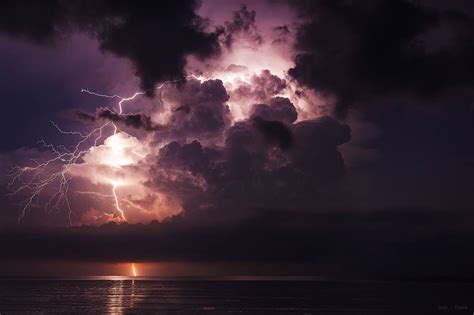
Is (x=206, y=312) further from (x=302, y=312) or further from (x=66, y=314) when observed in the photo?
(x=66, y=314)

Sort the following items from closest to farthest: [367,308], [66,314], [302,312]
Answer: [66,314]
[302,312]
[367,308]

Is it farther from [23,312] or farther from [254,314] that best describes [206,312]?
[23,312]

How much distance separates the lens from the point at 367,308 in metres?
98.9

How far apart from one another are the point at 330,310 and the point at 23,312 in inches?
1924

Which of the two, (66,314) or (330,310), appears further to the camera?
(330,310)

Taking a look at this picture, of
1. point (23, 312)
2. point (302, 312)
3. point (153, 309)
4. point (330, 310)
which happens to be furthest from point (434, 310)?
point (23, 312)

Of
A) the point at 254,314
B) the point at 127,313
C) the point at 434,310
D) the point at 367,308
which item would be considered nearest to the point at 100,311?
the point at 127,313

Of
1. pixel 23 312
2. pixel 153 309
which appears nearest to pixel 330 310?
pixel 153 309

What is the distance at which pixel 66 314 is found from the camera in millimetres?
85250

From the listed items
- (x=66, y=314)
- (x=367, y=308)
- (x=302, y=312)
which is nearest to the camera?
(x=66, y=314)

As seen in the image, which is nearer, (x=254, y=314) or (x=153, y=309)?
(x=254, y=314)

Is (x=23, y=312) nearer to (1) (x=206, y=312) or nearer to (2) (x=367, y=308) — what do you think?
(1) (x=206, y=312)

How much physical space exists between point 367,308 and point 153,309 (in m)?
36.5

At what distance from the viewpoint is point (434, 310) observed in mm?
96188
